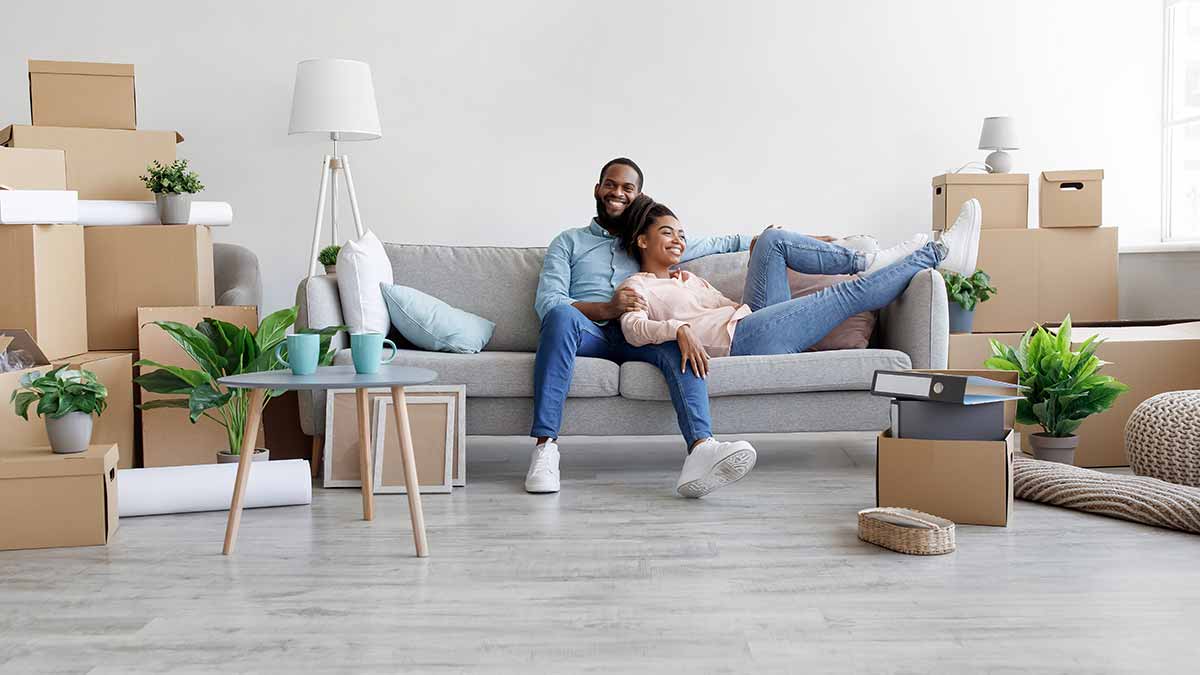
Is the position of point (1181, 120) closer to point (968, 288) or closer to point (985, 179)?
point (985, 179)

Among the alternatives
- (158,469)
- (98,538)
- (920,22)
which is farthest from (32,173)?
(920,22)

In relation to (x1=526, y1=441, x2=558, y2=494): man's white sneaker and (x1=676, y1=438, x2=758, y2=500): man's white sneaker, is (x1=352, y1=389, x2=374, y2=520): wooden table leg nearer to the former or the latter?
(x1=526, y1=441, x2=558, y2=494): man's white sneaker

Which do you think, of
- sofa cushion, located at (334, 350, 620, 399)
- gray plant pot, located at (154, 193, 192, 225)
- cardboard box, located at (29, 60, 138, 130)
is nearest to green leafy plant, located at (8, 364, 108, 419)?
sofa cushion, located at (334, 350, 620, 399)

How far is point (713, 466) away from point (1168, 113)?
324 cm

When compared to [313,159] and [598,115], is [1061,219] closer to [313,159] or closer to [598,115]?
[598,115]

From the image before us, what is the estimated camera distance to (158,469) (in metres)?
2.91

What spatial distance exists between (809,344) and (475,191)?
1.84 metres

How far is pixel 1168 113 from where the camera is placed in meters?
4.76

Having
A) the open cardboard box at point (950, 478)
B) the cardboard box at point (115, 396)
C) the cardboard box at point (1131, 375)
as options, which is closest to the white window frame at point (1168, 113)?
the cardboard box at point (1131, 375)

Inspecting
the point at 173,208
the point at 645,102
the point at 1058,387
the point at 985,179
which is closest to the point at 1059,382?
the point at 1058,387

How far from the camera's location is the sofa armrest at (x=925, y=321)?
11.1ft

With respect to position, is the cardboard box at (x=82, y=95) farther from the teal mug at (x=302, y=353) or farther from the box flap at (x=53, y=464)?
the teal mug at (x=302, y=353)

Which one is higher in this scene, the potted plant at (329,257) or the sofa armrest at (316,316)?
the potted plant at (329,257)

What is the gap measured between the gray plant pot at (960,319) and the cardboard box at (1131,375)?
485 millimetres
